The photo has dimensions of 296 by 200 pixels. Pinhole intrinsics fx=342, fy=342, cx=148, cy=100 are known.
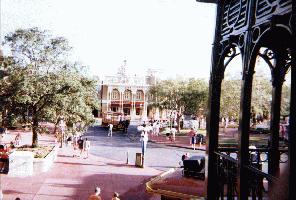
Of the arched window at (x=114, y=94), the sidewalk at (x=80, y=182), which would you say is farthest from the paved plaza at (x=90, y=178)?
the arched window at (x=114, y=94)

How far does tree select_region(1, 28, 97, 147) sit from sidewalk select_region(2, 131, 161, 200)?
8.87ft

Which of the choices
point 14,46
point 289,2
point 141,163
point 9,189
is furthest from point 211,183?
point 14,46

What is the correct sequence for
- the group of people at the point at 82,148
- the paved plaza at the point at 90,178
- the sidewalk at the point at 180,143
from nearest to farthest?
the paved plaza at the point at 90,178
the group of people at the point at 82,148
the sidewalk at the point at 180,143

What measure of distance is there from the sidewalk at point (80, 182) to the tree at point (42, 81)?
2.70 metres

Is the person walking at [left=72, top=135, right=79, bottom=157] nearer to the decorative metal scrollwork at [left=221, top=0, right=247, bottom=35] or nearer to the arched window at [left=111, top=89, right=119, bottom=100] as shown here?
the decorative metal scrollwork at [left=221, top=0, right=247, bottom=35]

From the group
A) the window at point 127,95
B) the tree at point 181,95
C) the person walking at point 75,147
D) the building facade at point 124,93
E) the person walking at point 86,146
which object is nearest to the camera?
the person walking at point 86,146

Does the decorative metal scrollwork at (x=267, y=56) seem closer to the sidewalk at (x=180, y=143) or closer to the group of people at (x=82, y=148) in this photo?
the group of people at (x=82, y=148)

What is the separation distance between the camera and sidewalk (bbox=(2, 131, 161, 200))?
12.2m

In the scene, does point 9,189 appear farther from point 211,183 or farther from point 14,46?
point 211,183

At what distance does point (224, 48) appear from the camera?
5012mm

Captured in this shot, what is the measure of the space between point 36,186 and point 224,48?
1059cm

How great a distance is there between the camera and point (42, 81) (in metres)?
16.4

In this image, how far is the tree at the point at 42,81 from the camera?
1620 centimetres

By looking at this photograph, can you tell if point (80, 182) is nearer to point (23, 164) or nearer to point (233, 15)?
point (23, 164)
